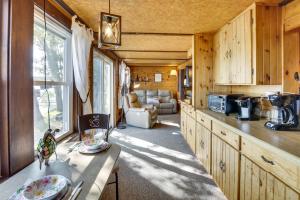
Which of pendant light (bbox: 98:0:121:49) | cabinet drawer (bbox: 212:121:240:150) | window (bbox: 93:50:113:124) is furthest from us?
window (bbox: 93:50:113:124)

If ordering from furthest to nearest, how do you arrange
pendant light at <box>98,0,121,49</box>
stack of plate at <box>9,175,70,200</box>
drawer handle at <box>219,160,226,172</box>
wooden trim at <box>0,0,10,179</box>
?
drawer handle at <box>219,160,226,172</box> < pendant light at <box>98,0,121,49</box> < wooden trim at <box>0,0,10,179</box> < stack of plate at <box>9,175,70,200</box>

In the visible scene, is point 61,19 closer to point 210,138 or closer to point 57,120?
point 57,120

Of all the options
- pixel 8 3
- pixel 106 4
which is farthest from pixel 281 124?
pixel 8 3

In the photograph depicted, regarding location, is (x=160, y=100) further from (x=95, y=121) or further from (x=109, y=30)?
(x=109, y=30)

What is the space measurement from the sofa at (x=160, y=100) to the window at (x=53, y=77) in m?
6.02

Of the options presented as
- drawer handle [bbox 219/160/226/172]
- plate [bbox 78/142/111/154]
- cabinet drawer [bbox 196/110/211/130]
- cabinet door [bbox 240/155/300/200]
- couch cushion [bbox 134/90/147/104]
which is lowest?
drawer handle [bbox 219/160/226/172]

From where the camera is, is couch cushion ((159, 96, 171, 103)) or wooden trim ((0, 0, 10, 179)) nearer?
wooden trim ((0, 0, 10, 179))

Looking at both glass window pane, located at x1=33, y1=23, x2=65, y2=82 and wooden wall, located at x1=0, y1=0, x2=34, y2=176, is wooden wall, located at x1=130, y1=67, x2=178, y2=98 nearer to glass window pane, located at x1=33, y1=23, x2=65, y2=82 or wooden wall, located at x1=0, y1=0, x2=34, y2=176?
glass window pane, located at x1=33, y1=23, x2=65, y2=82

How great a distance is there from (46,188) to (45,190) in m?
0.02

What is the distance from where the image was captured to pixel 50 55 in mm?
2070

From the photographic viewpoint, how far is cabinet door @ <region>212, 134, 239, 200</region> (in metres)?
1.81

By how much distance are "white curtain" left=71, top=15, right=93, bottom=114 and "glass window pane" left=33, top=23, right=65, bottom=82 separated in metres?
0.18

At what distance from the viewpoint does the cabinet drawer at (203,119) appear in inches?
103

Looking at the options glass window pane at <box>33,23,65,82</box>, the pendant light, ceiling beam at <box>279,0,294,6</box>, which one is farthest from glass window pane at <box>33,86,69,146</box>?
ceiling beam at <box>279,0,294,6</box>
